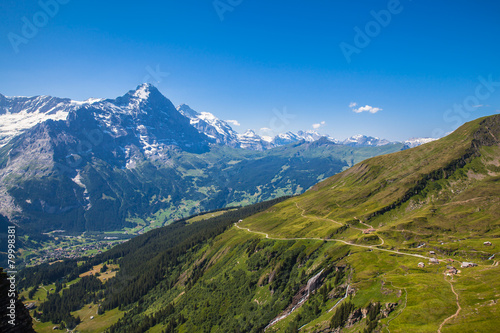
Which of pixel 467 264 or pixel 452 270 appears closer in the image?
pixel 452 270

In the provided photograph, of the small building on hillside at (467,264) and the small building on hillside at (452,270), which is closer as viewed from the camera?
the small building on hillside at (452,270)

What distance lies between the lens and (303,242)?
155 metres

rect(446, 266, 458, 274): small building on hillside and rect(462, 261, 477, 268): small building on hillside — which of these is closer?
rect(446, 266, 458, 274): small building on hillside

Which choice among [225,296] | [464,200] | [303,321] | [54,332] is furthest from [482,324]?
[54,332]

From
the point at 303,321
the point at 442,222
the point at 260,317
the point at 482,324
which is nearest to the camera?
the point at 482,324

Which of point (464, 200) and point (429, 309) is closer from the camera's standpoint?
point (429, 309)

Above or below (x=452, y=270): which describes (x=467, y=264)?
below

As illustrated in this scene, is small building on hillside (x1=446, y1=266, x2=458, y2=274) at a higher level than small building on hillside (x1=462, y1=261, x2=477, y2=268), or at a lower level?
higher

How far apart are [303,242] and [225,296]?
194 feet

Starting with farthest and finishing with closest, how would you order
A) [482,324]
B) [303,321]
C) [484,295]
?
[303,321] → [484,295] → [482,324]

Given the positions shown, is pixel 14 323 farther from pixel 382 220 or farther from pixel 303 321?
pixel 382 220

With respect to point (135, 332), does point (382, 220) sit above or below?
above

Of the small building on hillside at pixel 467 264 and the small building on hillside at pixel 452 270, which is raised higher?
the small building on hillside at pixel 452 270

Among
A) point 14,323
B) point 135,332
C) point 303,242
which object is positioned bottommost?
point 135,332
